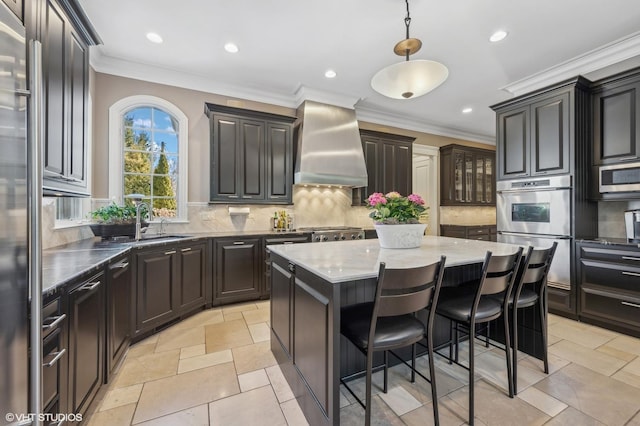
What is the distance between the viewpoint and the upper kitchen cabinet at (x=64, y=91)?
5.12 ft

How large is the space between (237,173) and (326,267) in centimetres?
274

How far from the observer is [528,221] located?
11.5 feet

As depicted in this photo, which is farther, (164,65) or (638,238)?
(164,65)

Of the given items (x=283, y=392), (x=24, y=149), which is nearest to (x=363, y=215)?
(x=283, y=392)

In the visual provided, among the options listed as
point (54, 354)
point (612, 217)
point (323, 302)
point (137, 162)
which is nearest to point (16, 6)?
point (54, 354)

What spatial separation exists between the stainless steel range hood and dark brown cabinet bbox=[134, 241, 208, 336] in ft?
6.15

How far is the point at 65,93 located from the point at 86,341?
5.29ft

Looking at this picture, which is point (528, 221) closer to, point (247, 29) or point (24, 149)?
point (247, 29)

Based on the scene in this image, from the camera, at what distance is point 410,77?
204 cm

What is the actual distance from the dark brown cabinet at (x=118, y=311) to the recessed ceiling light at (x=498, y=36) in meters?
4.22

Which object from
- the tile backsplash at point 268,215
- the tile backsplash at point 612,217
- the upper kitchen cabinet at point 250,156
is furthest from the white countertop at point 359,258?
the tile backsplash at point 612,217

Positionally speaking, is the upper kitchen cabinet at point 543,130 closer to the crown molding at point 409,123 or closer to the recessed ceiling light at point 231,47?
the crown molding at point 409,123

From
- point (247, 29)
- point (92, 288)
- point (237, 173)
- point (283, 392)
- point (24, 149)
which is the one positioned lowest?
point (283, 392)

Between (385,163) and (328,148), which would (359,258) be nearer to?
(328,148)
